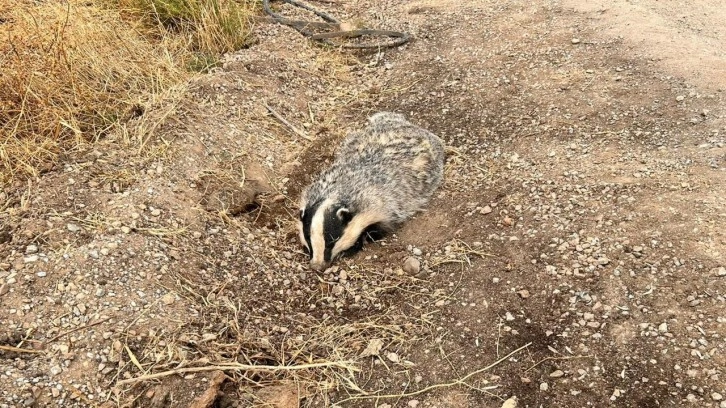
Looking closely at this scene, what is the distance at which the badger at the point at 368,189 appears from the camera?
4.04 meters

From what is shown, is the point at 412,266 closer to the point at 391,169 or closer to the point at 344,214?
the point at 344,214

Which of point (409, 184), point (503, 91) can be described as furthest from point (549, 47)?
point (409, 184)

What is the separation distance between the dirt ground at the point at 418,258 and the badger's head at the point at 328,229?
0.44 feet

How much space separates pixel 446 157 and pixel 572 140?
3.58 feet

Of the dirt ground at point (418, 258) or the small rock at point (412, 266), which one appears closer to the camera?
the dirt ground at point (418, 258)

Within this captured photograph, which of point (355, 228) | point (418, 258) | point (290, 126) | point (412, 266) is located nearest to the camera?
point (412, 266)

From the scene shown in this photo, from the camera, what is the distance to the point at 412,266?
3.91m

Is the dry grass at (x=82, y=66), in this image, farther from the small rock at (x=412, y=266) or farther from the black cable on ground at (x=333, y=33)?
the small rock at (x=412, y=266)

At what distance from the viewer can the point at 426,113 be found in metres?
5.60

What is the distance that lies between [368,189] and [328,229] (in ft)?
2.04

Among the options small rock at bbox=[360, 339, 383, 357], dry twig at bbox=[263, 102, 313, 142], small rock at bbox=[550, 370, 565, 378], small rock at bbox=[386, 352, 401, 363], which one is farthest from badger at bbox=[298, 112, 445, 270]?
small rock at bbox=[550, 370, 565, 378]

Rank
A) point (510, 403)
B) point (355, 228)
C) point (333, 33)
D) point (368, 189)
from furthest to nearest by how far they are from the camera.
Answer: point (333, 33) < point (368, 189) < point (355, 228) < point (510, 403)

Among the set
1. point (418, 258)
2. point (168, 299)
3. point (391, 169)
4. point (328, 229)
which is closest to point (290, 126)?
point (391, 169)

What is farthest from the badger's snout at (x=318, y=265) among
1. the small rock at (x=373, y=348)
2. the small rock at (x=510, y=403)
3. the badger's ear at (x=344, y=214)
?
the small rock at (x=510, y=403)
